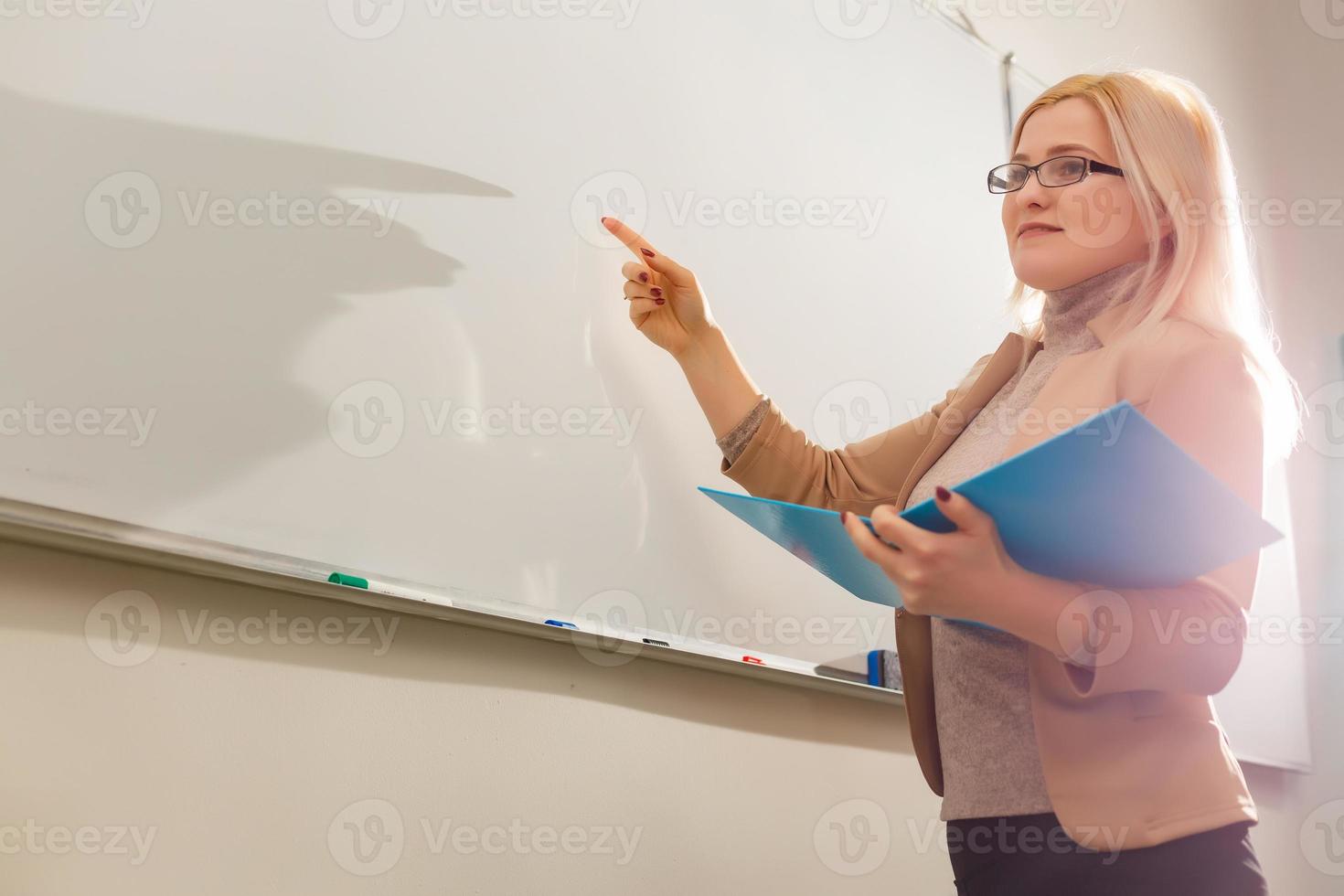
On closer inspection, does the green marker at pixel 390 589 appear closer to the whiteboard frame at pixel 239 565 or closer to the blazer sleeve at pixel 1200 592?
the whiteboard frame at pixel 239 565

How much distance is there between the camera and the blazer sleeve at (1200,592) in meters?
0.73

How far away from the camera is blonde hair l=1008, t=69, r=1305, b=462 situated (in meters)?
0.95

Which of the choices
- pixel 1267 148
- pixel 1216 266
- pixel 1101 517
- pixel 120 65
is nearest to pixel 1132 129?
pixel 1216 266

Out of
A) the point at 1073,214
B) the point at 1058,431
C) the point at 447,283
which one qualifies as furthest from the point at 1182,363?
the point at 447,283

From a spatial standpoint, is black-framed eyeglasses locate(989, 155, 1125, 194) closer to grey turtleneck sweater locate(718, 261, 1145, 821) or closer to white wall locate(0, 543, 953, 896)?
grey turtleneck sweater locate(718, 261, 1145, 821)

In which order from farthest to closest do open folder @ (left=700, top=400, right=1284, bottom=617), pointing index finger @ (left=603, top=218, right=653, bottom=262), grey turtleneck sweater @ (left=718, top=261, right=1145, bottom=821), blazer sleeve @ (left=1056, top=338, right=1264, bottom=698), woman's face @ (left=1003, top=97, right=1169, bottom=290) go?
pointing index finger @ (left=603, top=218, right=653, bottom=262)
woman's face @ (left=1003, top=97, right=1169, bottom=290)
grey turtleneck sweater @ (left=718, top=261, right=1145, bottom=821)
blazer sleeve @ (left=1056, top=338, right=1264, bottom=698)
open folder @ (left=700, top=400, right=1284, bottom=617)

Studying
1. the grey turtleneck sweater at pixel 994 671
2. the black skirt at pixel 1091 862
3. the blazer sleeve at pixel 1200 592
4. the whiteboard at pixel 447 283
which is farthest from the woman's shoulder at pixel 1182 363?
the whiteboard at pixel 447 283

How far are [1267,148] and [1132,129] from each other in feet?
7.62

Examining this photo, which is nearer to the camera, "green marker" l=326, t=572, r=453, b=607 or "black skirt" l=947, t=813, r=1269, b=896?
"black skirt" l=947, t=813, r=1269, b=896

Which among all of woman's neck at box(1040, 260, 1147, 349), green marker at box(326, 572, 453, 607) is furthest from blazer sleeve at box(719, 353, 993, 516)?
green marker at box(326, 572, 453, 607)

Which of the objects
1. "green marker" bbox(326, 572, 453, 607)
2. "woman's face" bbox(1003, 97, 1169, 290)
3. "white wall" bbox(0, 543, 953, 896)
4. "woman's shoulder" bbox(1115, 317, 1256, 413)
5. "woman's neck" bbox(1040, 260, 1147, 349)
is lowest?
"white wall" bbox(0, 543, 953, 896)

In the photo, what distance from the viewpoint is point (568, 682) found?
49.9 inches

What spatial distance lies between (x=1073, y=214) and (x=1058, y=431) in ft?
0.75

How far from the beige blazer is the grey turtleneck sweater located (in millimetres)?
27
